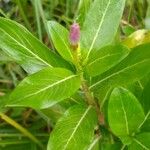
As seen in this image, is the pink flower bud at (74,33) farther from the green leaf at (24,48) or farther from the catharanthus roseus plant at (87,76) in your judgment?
the green leaf at (24,48)

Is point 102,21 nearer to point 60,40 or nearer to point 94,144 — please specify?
point 60,40

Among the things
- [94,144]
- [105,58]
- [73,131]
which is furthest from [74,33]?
[94,144]

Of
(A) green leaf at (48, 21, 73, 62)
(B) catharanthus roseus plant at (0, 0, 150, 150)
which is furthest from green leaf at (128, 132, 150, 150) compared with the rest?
(A) green leaf at (48, 21, 73, 62)

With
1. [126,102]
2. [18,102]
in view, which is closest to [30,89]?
[18,102]

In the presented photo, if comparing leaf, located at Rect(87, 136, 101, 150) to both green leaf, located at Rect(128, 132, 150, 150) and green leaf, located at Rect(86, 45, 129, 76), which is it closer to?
green leaf, located at Rect(128, 132, 150, 150)

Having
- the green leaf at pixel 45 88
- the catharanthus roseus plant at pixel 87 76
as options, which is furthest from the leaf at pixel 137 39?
the green leaf at pixel 45 88

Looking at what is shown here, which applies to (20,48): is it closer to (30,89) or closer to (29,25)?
(30,89)
